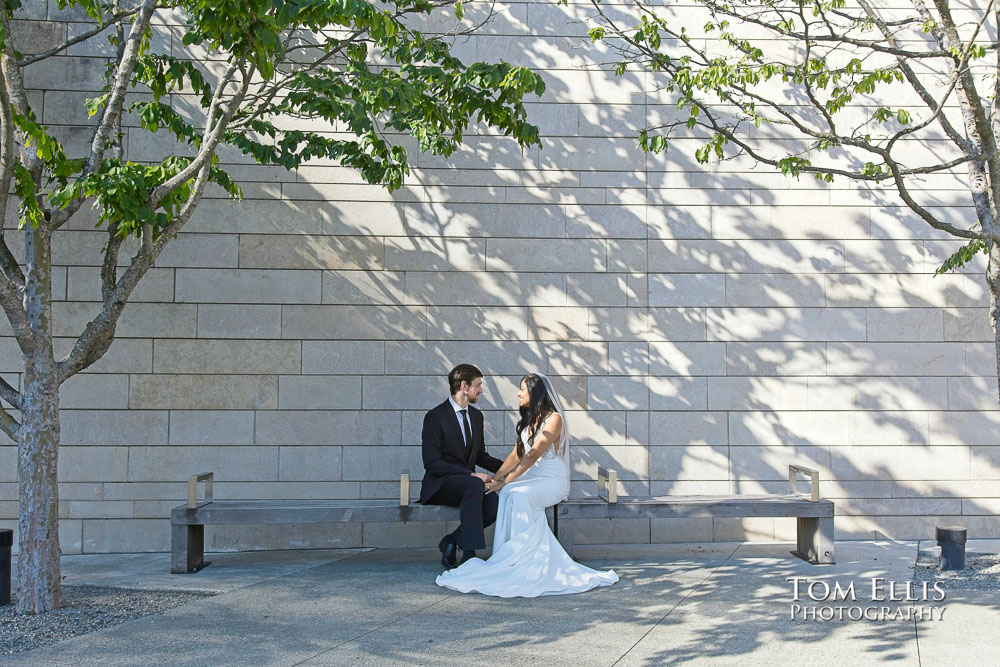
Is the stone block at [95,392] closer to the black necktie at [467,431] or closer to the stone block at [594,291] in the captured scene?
the black necktie at [467,431]

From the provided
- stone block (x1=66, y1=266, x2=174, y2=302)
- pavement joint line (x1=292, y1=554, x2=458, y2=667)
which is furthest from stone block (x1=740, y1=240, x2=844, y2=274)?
stone block (x1=66, y1=266, x2=174, y2=302)

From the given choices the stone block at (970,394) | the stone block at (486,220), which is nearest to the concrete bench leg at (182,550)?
the stone block at (486,220)

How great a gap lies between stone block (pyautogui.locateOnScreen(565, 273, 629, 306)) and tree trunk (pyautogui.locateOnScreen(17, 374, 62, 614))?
494 centimetres

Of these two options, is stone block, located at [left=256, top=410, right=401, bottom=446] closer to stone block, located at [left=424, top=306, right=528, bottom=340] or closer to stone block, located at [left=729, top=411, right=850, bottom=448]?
stone block, located at [left=424, top=306, right=528, bottom=340]

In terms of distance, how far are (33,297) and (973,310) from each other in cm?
873

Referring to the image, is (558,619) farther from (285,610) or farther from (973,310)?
(973,310)

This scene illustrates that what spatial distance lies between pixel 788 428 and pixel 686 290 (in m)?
1.75

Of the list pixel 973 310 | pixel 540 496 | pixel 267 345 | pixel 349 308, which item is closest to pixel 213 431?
pixel 267 345

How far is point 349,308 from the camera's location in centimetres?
933

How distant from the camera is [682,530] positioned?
9383mm

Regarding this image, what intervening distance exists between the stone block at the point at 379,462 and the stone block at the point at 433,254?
6.03 feet

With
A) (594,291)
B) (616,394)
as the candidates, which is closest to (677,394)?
(616,394)

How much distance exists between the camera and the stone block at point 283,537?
9.12m

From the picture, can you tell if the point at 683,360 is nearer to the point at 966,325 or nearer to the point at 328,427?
the point at 966,325
